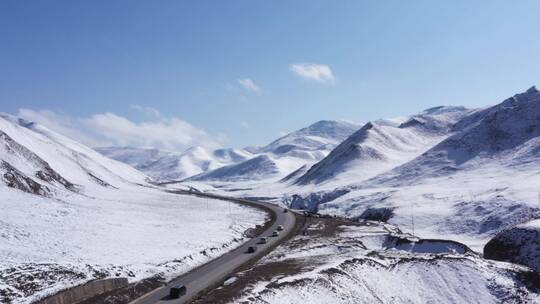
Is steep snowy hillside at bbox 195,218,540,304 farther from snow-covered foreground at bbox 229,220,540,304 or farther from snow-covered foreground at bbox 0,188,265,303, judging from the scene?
snow-covered foreground at bbox 0,188,265,303

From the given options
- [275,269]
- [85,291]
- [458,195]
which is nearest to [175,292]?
[85,291]

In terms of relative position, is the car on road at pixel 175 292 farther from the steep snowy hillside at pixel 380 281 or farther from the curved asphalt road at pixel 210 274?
the steep snowy hillside at pixel 380 281

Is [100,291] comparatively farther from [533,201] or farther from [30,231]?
[533,201]

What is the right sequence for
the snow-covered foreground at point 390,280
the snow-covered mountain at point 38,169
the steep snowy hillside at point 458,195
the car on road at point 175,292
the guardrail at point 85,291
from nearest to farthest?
the guardrail at point 85,291 → the car on road at point 175,292 → the snow-covered foreground at point 390,280 → the steep snowy hillside at point 458,195 → the snow-covered mountain at point 38,169

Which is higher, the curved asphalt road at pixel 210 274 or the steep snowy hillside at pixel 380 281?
the curved asphalt road at pixel 210 274

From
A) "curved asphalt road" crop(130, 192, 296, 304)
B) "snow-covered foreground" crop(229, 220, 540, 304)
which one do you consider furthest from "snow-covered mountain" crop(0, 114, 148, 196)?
"snow-covered foreground" crop(229, 220, 540, 304)

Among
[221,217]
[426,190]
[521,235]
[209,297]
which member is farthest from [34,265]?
[426,190]

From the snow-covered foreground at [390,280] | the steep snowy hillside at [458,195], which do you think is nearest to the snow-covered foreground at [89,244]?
the snow-covered foreground at [390,280]
